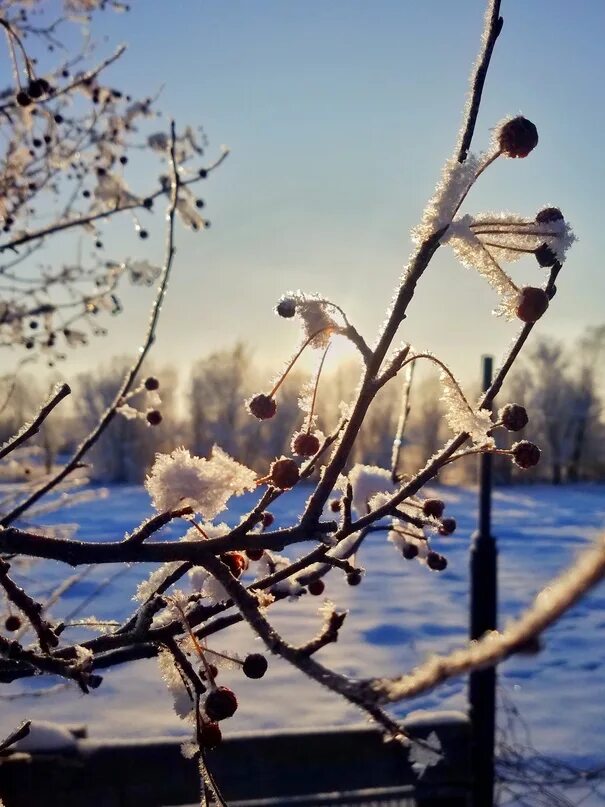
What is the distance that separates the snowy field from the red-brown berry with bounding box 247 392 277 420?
1552 mm

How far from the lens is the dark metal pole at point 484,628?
3398 millimetres

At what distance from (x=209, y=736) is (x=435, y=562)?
50cm

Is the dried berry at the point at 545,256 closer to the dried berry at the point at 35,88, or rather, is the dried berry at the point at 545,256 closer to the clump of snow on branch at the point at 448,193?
the clump of snow on branch at the point at 448,193

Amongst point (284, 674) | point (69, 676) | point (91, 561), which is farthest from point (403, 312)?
point (284, 674)

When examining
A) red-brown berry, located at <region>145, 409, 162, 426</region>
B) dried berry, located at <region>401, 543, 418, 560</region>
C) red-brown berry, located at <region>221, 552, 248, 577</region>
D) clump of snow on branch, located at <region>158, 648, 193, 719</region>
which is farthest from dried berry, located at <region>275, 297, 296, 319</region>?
red-brown berry, located at <region>145, 409, 162, 426</region>

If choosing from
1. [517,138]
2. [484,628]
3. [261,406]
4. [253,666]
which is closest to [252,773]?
[484,628]

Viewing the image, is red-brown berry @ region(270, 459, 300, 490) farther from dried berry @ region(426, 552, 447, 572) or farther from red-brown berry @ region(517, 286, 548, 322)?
dried berry @ region(426, 552, 447, 572)

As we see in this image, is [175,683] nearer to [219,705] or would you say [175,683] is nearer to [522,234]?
[219,705]

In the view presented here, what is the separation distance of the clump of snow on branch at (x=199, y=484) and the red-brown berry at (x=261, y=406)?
10 cm

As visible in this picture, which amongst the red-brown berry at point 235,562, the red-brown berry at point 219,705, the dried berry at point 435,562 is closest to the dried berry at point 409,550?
the dried berry at point 435,562

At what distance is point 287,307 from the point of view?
30.9 inches

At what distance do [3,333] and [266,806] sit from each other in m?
2.25

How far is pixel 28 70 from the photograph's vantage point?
6.77 ft

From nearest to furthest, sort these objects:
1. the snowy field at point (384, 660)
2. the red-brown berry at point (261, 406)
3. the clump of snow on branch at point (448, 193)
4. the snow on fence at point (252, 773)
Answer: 1. the clump of snow on branch at point (448, 193)
2. the red-brown berry at point (261, 406)
3. the snow on fence at point (252, 773)
4. the snowy field at point (384, 660)
